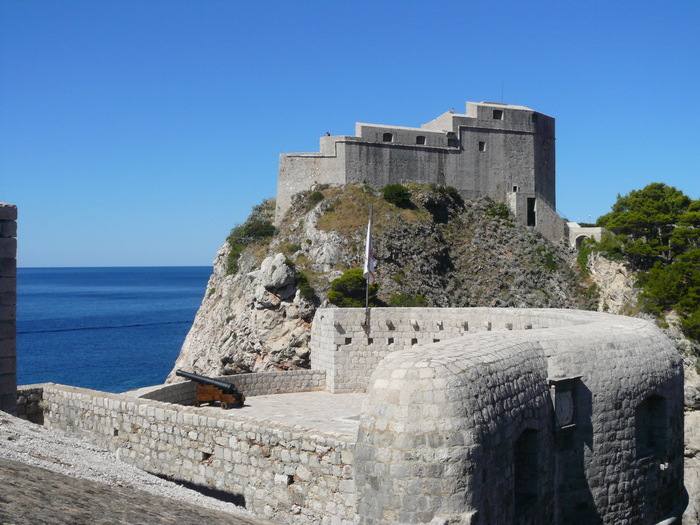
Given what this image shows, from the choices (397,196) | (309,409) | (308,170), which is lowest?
(309,409)

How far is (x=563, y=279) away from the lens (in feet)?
145

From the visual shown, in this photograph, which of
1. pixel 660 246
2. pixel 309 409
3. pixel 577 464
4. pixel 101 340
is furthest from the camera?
pixel 101 340

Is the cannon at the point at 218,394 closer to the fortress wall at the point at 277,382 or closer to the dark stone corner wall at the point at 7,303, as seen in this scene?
the fortress wall at the point at 277,382

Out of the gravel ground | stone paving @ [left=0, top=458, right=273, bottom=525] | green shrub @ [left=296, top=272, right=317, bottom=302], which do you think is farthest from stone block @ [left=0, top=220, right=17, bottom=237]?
green shrub @ [left=296, top=272, right=317, bottom=302]

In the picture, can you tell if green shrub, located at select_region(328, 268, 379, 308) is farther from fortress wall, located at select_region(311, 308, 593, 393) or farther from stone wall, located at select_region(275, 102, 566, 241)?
fortress wall, located at select_region(311, 308, 593, 393)

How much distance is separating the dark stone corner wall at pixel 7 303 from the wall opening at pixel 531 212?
4209 centimetres

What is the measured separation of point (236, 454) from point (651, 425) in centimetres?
710

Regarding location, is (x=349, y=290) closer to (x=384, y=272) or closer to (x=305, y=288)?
(x=305, y=288)

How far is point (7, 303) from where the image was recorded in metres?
10.3

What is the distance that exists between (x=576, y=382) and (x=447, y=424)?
341cm

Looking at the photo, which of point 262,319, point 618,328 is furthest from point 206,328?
point 618,328

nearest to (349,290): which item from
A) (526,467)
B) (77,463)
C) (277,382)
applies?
(277,382)

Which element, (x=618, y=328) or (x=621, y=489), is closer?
(x=621, y=489)

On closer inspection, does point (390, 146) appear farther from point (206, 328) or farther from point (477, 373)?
point (477, 373)
